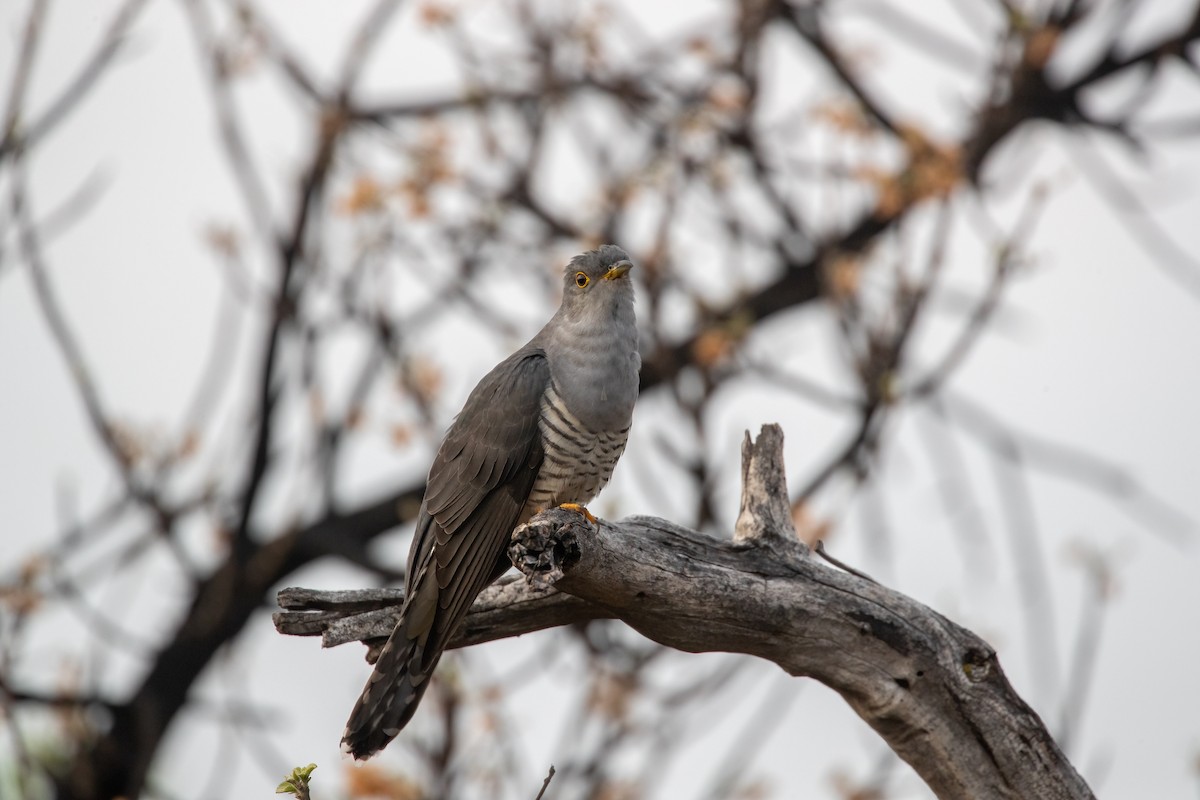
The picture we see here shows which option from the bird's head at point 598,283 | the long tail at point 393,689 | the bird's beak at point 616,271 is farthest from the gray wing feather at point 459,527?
the bird's beak at point 616,271

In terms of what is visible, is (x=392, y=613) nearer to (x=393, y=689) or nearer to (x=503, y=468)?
(x=393, y=689)

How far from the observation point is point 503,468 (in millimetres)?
4160

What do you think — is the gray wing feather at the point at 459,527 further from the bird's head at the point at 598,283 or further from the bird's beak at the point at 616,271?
the bird's beak at the point at 616,271

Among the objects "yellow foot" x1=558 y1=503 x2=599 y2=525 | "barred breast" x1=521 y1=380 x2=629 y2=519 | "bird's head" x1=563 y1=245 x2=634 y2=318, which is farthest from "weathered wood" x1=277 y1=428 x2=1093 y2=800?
"bird's head" x1=563 y1=245 x2=634 y2=318

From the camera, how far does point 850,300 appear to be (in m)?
6.39

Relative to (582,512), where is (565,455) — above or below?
above

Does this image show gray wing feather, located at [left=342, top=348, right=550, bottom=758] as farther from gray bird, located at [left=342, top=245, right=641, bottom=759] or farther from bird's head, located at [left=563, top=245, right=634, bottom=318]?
bird's head, located at [left=563, top=245, right=634, bottom=318]

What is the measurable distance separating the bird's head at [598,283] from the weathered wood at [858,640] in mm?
949

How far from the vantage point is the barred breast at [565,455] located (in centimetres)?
421

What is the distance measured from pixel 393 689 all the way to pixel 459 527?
499mm

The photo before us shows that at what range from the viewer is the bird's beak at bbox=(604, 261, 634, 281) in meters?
4.61

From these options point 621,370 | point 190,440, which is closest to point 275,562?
point 190,440

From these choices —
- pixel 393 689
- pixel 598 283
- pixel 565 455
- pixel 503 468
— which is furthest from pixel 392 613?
pixel 598 283

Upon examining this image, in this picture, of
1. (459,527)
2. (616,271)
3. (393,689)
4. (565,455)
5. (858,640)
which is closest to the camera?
(858,640)
